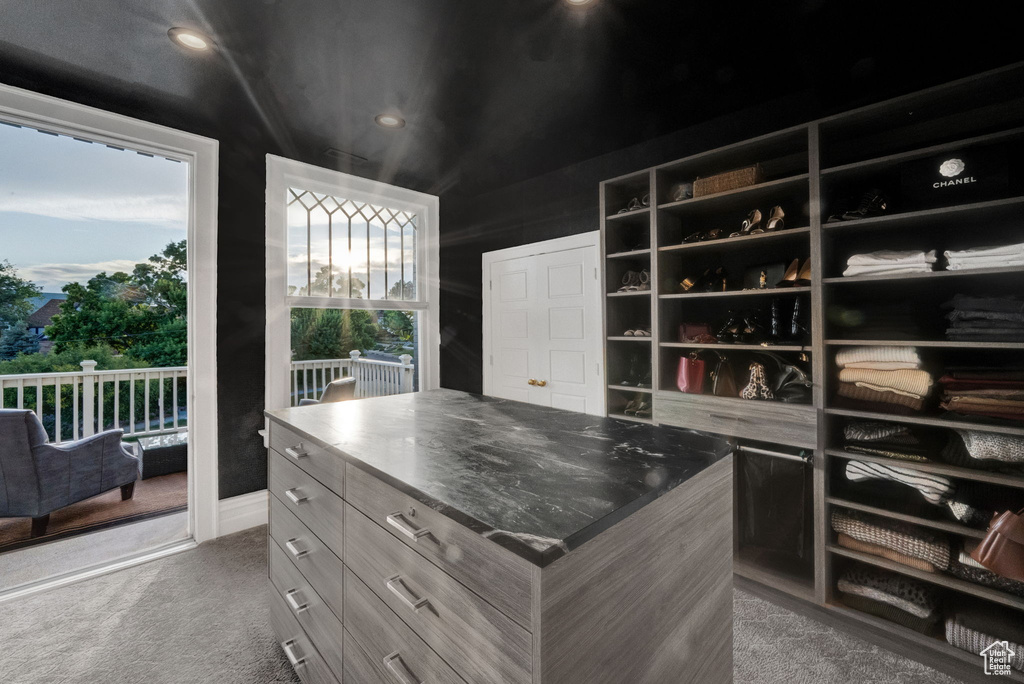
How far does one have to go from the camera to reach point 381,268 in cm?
391

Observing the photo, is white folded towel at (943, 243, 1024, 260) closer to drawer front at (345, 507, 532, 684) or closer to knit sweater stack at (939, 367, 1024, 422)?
knit sweater stack at (939, 367, 1024, 422)

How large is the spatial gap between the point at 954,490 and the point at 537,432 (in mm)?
1773

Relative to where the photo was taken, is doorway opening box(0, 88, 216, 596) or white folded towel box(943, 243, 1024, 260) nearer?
white folded towel box(943, 243, 1024, 260)

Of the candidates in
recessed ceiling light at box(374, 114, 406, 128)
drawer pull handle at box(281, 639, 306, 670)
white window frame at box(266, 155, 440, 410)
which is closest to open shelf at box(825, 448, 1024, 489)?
drawer pull handle at box(281, 639, 306, 670)

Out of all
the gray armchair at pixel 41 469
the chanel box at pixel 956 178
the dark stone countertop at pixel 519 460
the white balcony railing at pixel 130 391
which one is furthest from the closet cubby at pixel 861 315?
the gray armchair at pixel 41 469

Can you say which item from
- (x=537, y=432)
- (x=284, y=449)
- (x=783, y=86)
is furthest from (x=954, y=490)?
(x=284, y=449)

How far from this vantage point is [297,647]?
157 cm

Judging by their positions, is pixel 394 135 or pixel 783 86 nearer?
pixel 783 86

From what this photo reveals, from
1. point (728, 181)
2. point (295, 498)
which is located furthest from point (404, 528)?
point (728, 181)

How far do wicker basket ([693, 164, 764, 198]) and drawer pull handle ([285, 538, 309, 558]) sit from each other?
8.51 feet

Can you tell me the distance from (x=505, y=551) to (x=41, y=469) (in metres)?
3.73

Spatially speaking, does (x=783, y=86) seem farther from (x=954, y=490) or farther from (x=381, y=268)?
(x=381, y=268)

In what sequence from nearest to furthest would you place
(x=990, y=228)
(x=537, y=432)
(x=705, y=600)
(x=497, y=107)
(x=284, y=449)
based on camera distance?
(x=705, y=600), (x=537, y=432), (x=284, y=449), (x=990, y=228), (x=497, y=107)

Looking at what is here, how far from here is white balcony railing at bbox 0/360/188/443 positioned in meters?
4.04
